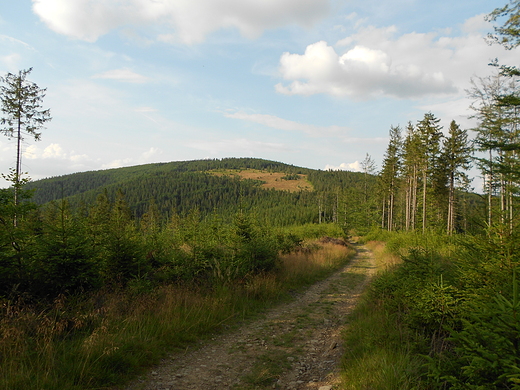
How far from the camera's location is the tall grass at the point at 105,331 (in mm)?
3787

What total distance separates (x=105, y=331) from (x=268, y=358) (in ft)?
9.74

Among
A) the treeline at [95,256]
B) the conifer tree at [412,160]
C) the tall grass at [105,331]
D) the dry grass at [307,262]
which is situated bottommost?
the dry grass at [307,262]

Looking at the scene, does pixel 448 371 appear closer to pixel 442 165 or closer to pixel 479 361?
pixel 479 361

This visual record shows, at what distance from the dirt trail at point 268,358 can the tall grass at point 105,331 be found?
1.35 feet

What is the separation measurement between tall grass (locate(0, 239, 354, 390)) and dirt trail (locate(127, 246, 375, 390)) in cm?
41

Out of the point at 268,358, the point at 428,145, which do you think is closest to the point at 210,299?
the point at 268,358

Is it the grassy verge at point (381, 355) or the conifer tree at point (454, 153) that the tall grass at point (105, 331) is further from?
the conifer tree at point (454, 153)

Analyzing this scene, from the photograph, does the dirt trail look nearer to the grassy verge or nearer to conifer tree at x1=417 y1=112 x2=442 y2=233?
the grassy verge

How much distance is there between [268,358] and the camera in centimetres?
507

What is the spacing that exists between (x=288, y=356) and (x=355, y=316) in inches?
107

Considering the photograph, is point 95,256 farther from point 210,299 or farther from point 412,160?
point 412,160

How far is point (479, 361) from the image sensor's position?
7.85ft

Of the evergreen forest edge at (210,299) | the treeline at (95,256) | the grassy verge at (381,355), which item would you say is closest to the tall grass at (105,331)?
the evergreen forest edge at (210,299)

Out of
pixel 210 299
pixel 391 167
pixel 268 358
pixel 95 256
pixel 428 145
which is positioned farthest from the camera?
pixel 391 167
